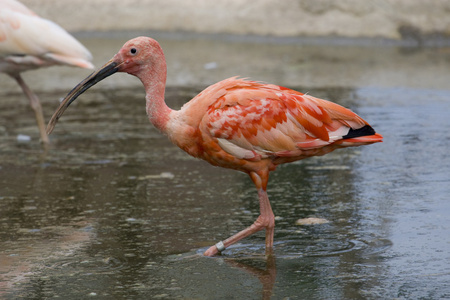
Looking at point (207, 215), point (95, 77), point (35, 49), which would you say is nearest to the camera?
point (95, 77)

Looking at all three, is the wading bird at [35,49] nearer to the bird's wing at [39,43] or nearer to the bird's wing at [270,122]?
the bird's wing at [39,43]

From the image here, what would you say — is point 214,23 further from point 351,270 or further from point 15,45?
point 351,270

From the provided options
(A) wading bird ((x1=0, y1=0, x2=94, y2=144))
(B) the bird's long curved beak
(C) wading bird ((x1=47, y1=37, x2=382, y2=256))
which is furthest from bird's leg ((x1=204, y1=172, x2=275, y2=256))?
(A) wading bird ((x1=0, y1=0, x2=94, y2=144))

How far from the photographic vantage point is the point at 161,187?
22.4ft

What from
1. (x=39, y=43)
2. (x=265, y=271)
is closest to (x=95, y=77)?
(x=265, y=271)

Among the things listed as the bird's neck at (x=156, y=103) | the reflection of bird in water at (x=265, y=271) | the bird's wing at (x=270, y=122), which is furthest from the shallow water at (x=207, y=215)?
the bird's neck at (x=156, y=103)

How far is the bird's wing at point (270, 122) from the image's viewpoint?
5.08m

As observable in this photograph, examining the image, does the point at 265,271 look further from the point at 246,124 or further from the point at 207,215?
the point at 207,215

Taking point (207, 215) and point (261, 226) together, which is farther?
point (207, 215)

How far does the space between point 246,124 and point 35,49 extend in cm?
445

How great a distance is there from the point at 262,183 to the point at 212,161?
36cm

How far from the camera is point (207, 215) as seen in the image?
6.00 m

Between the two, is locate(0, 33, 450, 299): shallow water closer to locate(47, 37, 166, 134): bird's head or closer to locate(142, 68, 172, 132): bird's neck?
locate(142, 68, 172, 132): bird's neck

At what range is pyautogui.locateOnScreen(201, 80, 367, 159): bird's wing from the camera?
508 cm
